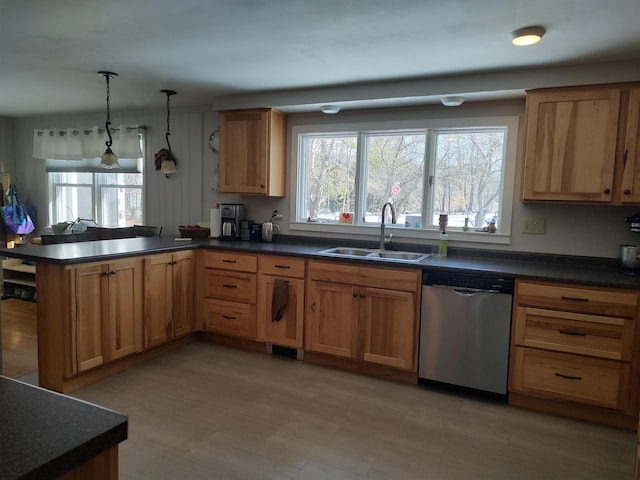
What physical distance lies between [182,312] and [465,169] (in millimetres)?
2690

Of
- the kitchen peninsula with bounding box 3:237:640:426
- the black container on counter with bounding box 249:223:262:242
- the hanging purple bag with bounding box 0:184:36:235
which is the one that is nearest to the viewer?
the kitchen peninsula with bounding box 3:237:640:426

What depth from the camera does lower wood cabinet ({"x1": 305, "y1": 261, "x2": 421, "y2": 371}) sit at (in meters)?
3.16

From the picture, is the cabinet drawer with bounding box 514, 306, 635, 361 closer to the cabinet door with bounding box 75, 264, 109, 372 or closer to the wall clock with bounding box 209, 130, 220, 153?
the cabinet door with bounding box 75, 264, 109, 372

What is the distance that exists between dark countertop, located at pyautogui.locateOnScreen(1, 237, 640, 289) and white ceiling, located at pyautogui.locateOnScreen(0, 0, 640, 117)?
4.46 feet

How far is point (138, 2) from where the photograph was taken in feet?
7.07

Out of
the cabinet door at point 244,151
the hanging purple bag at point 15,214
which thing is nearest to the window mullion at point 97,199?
the hanging purple bag at point 15,214

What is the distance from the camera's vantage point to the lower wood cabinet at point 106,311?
289 centimetres

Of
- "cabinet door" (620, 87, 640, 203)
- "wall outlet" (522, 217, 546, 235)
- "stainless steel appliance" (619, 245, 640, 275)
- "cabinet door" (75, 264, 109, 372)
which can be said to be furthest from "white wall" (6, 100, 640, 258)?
"cabinet door" (75, 264, 109, 372)

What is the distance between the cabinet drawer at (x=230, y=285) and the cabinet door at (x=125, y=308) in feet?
2.28

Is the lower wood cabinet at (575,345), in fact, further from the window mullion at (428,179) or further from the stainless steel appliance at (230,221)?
the stainless steel appliance at (230,221)

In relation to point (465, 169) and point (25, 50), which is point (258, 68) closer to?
point (25, 50)

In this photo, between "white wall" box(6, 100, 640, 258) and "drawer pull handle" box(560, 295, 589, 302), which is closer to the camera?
"drawer pull handle" box(560, 295, 589, 302)

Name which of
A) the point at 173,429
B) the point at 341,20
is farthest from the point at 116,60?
the point at 173,429

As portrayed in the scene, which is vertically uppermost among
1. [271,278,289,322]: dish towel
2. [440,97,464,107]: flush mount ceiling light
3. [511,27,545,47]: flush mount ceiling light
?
[511,27,545,47]: flush mount ceiling light
